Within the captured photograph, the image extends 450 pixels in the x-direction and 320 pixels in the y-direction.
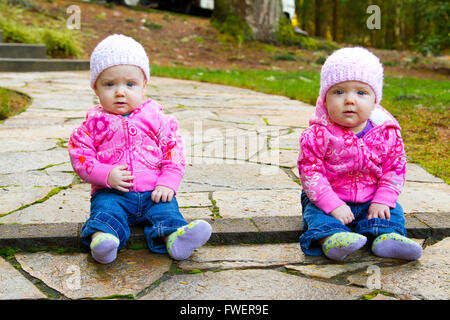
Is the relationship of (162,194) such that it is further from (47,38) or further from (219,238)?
(47,38)

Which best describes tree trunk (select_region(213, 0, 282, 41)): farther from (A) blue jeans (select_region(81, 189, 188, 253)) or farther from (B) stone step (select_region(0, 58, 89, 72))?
(A) blue jeans (select_region(81, 189, 188, 253))

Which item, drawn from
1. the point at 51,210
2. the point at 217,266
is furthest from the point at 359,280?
the point at 51,210

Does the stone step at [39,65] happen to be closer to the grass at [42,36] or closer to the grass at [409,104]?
the grass at [42,36]

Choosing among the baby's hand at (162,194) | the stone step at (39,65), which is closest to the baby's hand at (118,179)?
the baby's hand at (162,194)

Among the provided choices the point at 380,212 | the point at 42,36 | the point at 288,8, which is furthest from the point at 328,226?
the point at 288,8

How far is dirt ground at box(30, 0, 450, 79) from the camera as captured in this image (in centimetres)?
1214

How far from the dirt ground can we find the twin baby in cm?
929

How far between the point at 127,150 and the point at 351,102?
989mm

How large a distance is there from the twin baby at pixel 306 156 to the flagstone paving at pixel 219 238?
0.39ft

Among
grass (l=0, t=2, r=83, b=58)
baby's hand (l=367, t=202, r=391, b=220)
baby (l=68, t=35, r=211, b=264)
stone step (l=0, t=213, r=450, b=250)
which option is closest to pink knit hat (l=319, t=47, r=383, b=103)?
baby's hand (l=367, t=202, r=391, b=220)

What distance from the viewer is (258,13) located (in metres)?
13.8
